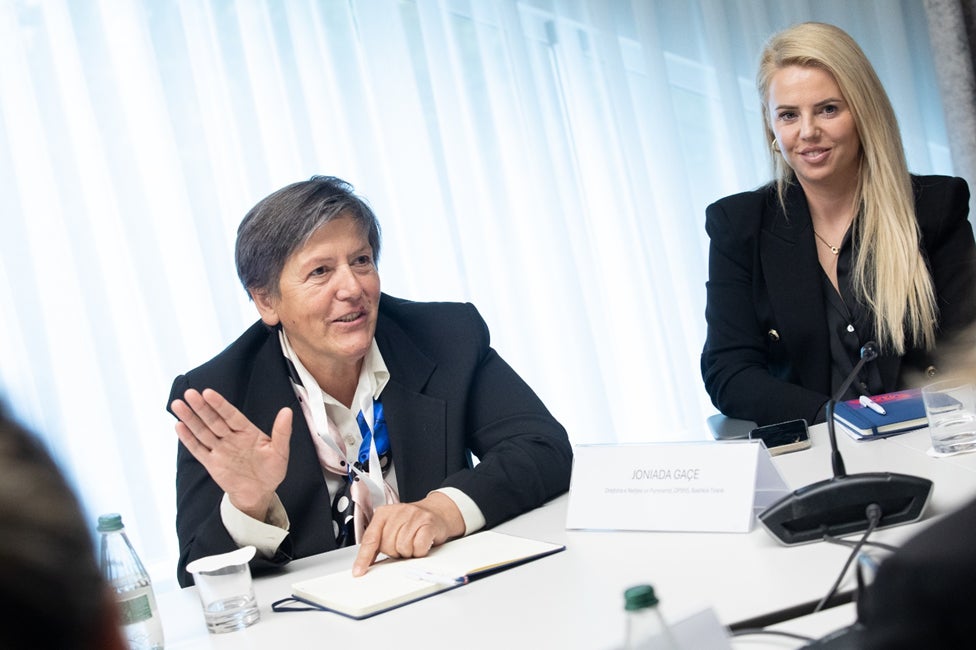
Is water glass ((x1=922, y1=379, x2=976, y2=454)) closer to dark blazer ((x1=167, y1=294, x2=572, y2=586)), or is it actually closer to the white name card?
the white name card

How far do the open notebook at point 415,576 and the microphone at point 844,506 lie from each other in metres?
0.37

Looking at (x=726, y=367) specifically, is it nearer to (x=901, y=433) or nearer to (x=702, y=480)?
(x=901, y=433)

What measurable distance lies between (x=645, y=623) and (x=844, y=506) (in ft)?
1.87

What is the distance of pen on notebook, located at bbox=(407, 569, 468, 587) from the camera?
1.55 m

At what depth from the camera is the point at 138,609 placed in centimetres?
149

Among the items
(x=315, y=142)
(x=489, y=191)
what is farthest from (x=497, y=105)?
(x=315, y=142)

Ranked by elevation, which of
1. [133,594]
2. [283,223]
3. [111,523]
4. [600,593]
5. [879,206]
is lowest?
[600,593]

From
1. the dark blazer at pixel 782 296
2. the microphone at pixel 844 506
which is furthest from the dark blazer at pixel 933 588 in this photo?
the dark blazer at pixel 782 296

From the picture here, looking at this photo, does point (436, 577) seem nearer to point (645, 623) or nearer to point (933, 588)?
point (645, 623)

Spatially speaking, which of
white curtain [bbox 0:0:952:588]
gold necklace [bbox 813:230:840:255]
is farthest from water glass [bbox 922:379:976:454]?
white curtain [bbox 0:0:952:588]

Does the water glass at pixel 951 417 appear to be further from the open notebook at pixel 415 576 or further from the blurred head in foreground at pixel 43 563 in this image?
the blurred head in foreground at pixel 43 563

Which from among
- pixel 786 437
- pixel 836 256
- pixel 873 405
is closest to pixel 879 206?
pixel 836 256

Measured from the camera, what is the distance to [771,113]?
2.75 m

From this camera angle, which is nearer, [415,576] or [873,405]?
[415,576]
